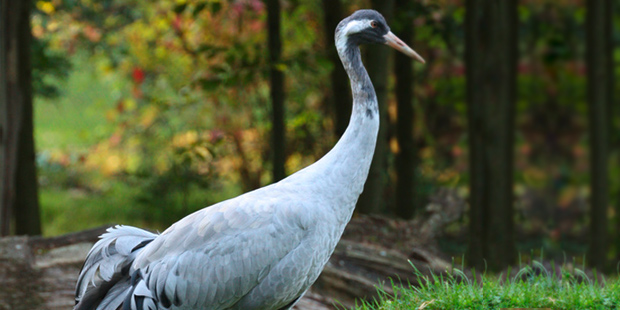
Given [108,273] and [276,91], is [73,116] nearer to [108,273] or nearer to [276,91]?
[276,91]

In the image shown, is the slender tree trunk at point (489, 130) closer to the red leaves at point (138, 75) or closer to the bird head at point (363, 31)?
the bird head at point (363, 31)

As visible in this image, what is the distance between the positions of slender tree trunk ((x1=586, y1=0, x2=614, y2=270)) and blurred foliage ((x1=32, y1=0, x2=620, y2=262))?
978 mm

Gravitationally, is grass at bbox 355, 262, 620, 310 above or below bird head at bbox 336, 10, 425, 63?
below

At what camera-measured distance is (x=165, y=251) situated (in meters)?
3.88

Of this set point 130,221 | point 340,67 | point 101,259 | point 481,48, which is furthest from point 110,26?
point 101,259

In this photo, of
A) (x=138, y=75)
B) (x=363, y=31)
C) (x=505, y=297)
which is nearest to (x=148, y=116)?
(x=138, y=75)

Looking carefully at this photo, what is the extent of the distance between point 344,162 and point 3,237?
3.00 metres

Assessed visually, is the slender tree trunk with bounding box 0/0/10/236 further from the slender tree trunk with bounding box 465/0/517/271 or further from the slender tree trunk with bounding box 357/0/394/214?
the slender tree trunk with bounding box 465/0/517/271

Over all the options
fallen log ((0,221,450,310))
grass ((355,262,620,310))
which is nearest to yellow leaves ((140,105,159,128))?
fallen log ((0,221,450,310))

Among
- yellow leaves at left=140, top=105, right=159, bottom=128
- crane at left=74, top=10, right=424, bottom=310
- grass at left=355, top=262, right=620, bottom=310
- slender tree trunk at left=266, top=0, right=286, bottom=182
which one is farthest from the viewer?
yellow leaves at left=140, top=105, right=159, bottom=128

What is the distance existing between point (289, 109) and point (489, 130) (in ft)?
13.0

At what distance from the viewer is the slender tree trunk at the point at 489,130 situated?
21.7ft

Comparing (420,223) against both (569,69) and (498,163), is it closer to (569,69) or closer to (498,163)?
(498,163)

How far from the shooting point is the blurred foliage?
9.19m
